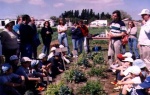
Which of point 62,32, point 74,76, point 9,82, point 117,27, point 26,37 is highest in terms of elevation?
point 117,27

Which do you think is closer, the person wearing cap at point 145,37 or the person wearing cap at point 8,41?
the person wearing cap at point 145,37

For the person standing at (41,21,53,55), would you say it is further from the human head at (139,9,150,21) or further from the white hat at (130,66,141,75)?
the white hat at (130,66,141,75)

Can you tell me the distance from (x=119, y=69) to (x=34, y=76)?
7.44 ft

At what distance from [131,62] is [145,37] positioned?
811 millimetres

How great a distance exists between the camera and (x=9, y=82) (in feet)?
24.7

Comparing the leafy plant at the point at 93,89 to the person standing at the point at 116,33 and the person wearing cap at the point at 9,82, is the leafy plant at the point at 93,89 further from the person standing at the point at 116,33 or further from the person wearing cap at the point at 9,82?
the person standing at the point at 116,33

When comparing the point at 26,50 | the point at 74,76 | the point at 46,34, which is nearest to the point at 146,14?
the point at 74,76


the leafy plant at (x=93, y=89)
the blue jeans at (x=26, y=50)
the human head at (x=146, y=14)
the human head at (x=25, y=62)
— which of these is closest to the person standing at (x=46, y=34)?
the blue jeans at (x=26, y=50)

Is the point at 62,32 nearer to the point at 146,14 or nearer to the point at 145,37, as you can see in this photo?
the point at 145,37

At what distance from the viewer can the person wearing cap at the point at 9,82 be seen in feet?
24.4

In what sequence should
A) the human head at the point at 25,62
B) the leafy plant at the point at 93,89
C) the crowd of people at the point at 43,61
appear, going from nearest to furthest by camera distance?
1. the crowd of people at the point at 43,61
2. the leafy plant at the point at 93,89
3. the human head at the point at 25,62

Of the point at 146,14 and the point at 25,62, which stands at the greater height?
the point at 146,14

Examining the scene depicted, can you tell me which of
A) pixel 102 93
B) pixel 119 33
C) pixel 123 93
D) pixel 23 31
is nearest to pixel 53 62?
pixel 23 31

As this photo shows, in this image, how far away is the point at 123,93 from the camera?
6.73 metres
